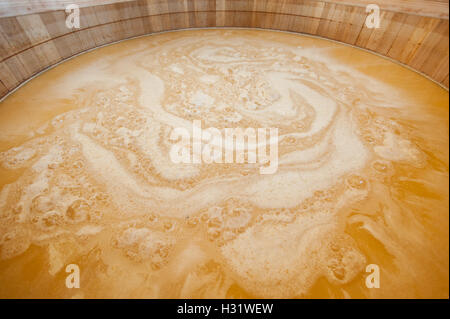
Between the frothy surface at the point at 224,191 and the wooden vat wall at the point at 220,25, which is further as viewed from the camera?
the wooden vat wall at the point at 220,25

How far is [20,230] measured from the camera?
102 centimetres

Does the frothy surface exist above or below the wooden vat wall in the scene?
below

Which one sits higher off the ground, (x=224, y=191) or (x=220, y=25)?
(x=220, y=25)

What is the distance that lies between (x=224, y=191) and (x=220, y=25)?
2.97 meters

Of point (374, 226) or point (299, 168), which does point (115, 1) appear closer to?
point (299, 168)

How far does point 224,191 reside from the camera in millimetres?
1211

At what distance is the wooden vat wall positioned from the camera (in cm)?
179

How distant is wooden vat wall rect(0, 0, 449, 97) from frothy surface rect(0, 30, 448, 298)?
0.72 feet

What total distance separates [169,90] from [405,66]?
92.7 inches

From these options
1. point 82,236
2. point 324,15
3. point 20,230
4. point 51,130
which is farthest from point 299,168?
point 324,15

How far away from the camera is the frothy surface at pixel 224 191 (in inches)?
35.7

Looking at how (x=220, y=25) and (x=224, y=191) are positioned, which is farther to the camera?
(x=220, y=25)

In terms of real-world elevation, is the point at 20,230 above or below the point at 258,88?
below

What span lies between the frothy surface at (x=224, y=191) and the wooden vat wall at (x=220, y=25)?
0.22 metres
